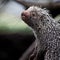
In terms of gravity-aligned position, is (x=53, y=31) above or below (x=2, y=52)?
above

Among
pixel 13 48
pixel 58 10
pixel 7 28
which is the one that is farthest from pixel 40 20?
pixel 13 48

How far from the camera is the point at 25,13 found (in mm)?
325

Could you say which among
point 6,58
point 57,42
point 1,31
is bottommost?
point 6,58

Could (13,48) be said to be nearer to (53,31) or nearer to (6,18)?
(6,18)

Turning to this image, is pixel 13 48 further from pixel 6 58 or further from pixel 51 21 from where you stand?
pixel 51 21

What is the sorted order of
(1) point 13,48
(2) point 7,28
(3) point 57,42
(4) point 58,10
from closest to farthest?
1. (3) point 57,42
2. (4) point 58,10
3. (2) point 7,28
4. (1) point 13,48

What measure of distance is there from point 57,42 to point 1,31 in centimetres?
77

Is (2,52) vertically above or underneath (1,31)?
underneath

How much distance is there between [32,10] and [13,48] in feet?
2.83

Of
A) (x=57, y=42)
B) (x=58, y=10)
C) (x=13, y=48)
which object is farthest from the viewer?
(x=13, y=48)

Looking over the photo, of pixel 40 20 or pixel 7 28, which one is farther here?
pixel 7 28

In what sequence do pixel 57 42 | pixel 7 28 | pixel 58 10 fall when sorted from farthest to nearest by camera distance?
pixel 7 28 < pixel 58 10 < pixel 57 42

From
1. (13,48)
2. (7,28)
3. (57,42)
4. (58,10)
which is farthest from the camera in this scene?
(13,48)

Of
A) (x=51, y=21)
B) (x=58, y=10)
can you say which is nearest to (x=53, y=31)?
(x=51, y=21)
